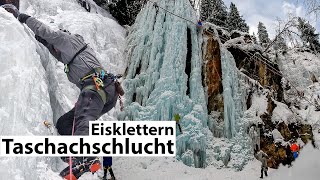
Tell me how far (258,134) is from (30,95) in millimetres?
8832

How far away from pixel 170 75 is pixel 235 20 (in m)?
16.1

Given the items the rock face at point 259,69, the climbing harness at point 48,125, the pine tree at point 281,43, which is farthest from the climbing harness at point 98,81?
the rock face at point 259,69

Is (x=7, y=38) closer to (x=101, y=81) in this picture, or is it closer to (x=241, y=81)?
(x=101, y=81)

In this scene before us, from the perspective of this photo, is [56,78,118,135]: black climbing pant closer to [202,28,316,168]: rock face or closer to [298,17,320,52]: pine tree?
[298,17,320,52]: pine tree

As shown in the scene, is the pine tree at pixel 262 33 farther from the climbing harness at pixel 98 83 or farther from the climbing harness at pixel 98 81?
the climbing harness at pixel 98 83

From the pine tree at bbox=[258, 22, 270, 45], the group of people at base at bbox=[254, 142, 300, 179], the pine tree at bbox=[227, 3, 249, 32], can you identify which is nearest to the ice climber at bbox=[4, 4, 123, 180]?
the group of people at base at bbox=[254, 142, 300, 179]

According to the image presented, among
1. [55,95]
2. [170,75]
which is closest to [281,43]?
[170,75]

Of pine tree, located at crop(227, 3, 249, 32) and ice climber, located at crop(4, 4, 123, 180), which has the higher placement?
pine tree, located at crop(227, 3, 249, 32)

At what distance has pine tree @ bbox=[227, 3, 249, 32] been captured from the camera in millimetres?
24712

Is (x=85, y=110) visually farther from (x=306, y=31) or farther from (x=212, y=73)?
(x=212, y=73)

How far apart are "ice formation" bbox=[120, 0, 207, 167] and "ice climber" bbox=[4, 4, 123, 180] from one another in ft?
12.1

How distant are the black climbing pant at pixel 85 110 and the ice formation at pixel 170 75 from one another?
3839 mm

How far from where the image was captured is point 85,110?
571 centimetres

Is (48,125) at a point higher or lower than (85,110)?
lower
